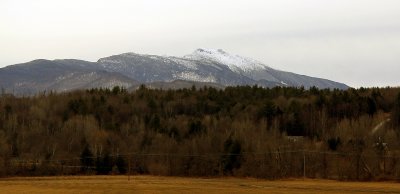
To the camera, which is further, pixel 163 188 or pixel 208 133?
pixel 208 133

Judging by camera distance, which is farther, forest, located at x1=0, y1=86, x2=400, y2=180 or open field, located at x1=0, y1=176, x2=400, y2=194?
forest, located at x1=0, y1=86, x2=400, y2=180

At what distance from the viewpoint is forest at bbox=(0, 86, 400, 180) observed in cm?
4712

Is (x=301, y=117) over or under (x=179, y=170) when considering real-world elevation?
over

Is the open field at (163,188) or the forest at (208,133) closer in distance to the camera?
the open field at (163,188)

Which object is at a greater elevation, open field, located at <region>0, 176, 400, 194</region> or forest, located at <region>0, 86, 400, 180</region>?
forest, located at <region>0, 86, 400, 180</region>

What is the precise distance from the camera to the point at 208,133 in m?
56.3

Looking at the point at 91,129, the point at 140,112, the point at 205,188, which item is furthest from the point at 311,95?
the point at 205,188

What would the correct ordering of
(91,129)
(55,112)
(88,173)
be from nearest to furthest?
(88,173) → (91,129) → (55,112)

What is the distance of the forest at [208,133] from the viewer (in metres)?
47.1

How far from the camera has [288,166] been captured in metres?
46.6

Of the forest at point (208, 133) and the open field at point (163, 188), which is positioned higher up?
the forest at point (208, 133)

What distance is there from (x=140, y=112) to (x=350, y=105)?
1018 inches

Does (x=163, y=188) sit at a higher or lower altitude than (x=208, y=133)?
lower

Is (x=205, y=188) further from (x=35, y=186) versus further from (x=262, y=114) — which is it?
(x=262, y=114)
